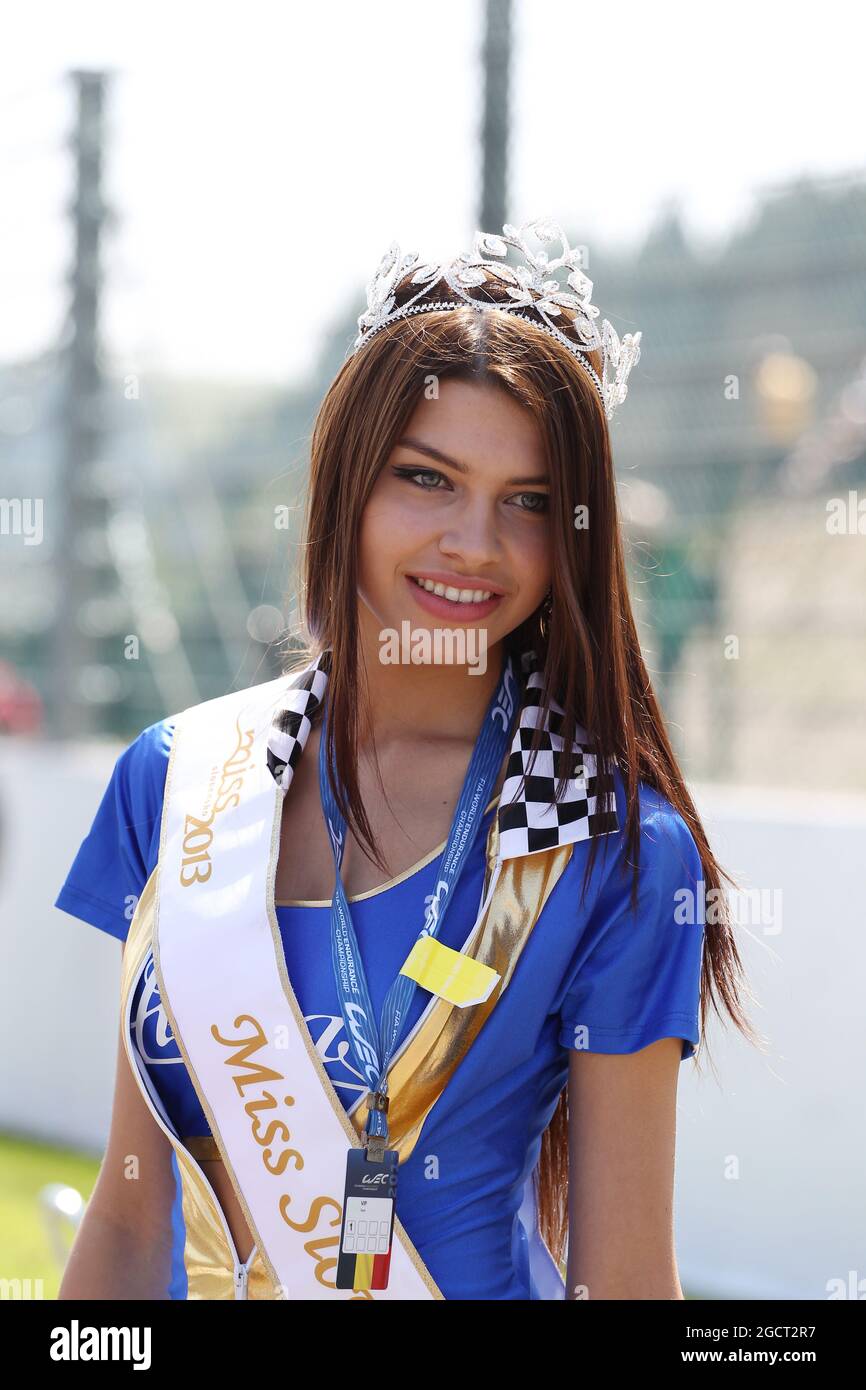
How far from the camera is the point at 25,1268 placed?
12.8 ft

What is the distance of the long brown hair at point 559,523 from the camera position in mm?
1641

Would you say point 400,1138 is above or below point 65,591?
below

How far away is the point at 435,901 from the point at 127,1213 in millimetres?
→ 532

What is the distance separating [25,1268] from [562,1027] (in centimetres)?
282

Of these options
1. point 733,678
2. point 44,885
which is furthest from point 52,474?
point 733,678

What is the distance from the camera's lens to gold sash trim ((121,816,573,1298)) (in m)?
1.56

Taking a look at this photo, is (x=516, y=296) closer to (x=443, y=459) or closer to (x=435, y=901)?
(x=443, y=459)

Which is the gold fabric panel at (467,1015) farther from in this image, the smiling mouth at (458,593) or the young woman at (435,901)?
the smiling mouth at (458,593)

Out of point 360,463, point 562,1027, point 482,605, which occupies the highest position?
point 360,463

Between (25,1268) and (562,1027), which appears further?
(25,1268)

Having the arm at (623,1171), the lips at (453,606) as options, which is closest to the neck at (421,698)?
the lips at (453,606)

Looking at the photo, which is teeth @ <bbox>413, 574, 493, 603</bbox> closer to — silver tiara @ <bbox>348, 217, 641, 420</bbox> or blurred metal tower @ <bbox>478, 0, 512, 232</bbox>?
silver tiara @ <bbox>348, 217, 641, 420</bbox>

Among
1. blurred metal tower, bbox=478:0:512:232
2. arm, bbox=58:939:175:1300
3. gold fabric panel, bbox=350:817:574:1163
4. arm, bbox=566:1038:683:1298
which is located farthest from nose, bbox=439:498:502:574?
blurred metal tower, bbox=478:0:512:232
